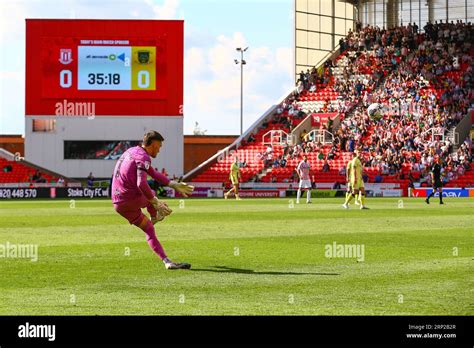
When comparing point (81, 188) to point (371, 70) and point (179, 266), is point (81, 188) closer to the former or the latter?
point (371, 70)

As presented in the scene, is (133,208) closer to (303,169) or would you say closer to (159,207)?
(159,207)

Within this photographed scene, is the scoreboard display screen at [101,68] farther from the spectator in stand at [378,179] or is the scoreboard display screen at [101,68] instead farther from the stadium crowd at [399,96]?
the spectator in stand at [378,179]

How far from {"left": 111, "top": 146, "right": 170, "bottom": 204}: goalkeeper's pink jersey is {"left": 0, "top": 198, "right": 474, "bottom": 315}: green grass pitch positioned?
1276 millimetres

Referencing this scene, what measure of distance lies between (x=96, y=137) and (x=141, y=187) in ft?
193

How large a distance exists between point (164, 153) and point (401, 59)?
1910cm

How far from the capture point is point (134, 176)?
53.0 ft

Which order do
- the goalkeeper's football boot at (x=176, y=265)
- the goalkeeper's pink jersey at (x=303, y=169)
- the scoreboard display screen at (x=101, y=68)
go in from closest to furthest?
the goalkeeper's football boot at (x=176, y=265) < the goalkeeper's pink jersey at (x=303, y=169) < the scoreboard display screen at (x=101, y=68)

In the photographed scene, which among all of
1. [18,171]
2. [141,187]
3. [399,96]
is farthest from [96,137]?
[141,187]

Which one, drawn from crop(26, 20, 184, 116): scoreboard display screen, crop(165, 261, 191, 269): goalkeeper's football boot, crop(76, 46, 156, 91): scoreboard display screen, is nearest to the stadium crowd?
crop(26, 20, 184, 116): scoreboard display screen

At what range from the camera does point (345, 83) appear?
73.9 meters

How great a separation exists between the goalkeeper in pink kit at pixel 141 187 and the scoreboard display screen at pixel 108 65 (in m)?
56.8

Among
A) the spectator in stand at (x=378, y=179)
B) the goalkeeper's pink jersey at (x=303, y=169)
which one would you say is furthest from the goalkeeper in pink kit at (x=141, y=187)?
the spectator in stand at (x=378, y=179)

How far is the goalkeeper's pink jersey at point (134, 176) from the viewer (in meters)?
15.6
